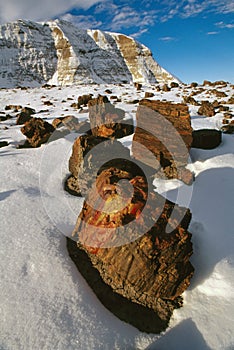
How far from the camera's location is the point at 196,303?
2.08 m

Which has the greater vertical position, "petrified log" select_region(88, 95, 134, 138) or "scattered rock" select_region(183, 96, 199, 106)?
"scattered rock" select_region(183, 96, 199, 106)

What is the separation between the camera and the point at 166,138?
4.12 m

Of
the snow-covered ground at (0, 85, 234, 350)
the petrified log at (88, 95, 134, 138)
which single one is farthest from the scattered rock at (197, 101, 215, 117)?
the snow-covered ground at (0, 85, 234, 350)

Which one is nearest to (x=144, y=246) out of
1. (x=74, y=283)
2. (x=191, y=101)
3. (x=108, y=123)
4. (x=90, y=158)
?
(x=74, y=283)

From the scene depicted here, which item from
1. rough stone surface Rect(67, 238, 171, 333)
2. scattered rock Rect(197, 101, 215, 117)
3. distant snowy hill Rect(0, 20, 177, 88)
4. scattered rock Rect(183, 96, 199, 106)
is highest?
distant snowy hill Rect(0, 20, 177, 88)

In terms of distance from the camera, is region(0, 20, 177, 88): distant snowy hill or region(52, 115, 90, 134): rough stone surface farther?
region(0, 20, 177, 88): distant snowy hill

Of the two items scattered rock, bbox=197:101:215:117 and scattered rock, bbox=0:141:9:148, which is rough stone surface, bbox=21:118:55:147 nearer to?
scattered rock, bbox=0:141:9:148

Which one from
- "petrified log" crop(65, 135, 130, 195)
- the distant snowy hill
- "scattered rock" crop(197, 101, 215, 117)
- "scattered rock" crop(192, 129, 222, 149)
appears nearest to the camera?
"petrified log" crop(65, 135, 130, 195)

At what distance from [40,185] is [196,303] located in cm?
302

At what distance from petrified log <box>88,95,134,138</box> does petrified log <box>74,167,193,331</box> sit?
11.2ft

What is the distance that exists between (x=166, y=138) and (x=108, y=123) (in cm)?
203

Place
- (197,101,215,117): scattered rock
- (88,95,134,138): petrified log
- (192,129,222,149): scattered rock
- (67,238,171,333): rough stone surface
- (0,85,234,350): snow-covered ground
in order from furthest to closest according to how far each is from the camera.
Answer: (197,101,215,117): scattered rock, (88,95,134,138): petrified log, (192,129,222,149): scattered rock, (67,238,171,333): rough stone surface, (0,85,234,350): snow-covered ground

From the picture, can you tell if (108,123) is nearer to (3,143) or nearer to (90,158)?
(90,158)

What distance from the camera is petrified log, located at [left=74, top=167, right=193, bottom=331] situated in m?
2.05
